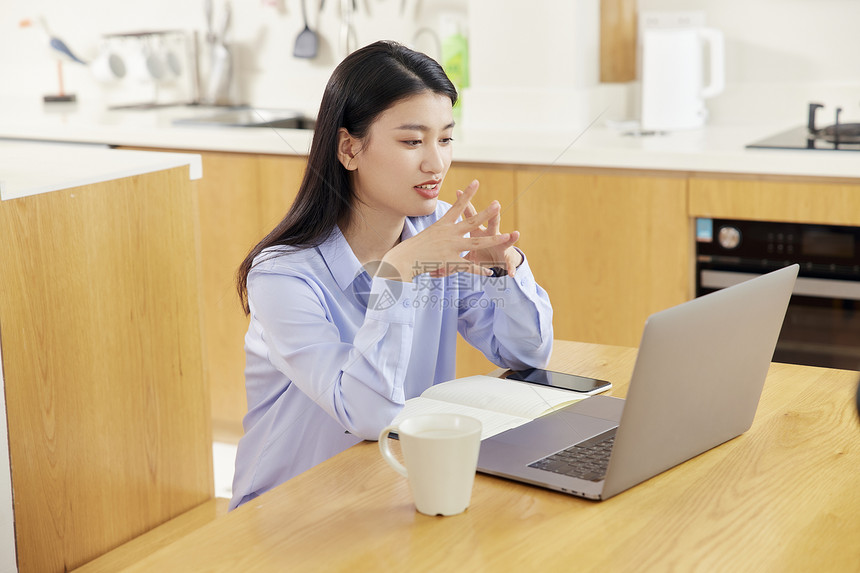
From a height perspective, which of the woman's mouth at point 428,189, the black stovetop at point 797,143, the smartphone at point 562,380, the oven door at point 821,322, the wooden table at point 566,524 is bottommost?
the oven door at point 821,322

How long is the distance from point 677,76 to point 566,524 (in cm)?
189

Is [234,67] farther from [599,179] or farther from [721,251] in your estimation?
[721,251]

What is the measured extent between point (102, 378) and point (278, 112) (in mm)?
1488

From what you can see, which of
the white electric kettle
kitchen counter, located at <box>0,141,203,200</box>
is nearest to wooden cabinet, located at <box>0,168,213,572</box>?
kitchen counter, located at <box>0,141,203,200</box>

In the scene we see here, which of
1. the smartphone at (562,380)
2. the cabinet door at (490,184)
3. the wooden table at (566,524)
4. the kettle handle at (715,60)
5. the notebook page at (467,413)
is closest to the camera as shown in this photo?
the wooden table at (566,524)

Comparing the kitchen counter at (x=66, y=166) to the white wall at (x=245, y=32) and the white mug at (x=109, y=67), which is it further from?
the white mug at (x=109, y=67)

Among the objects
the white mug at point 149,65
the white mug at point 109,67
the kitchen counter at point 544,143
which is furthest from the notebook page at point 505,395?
the white mug at point 109,67

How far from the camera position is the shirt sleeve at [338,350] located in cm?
110

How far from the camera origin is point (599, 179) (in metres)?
2.28

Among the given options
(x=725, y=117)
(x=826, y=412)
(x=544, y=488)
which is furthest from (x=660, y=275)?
(x=544, y=488)

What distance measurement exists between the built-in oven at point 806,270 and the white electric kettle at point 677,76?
0.42m

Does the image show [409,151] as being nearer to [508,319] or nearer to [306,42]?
[508,319]

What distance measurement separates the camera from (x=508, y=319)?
4.25 feet

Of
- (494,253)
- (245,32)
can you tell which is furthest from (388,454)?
(245,32)
